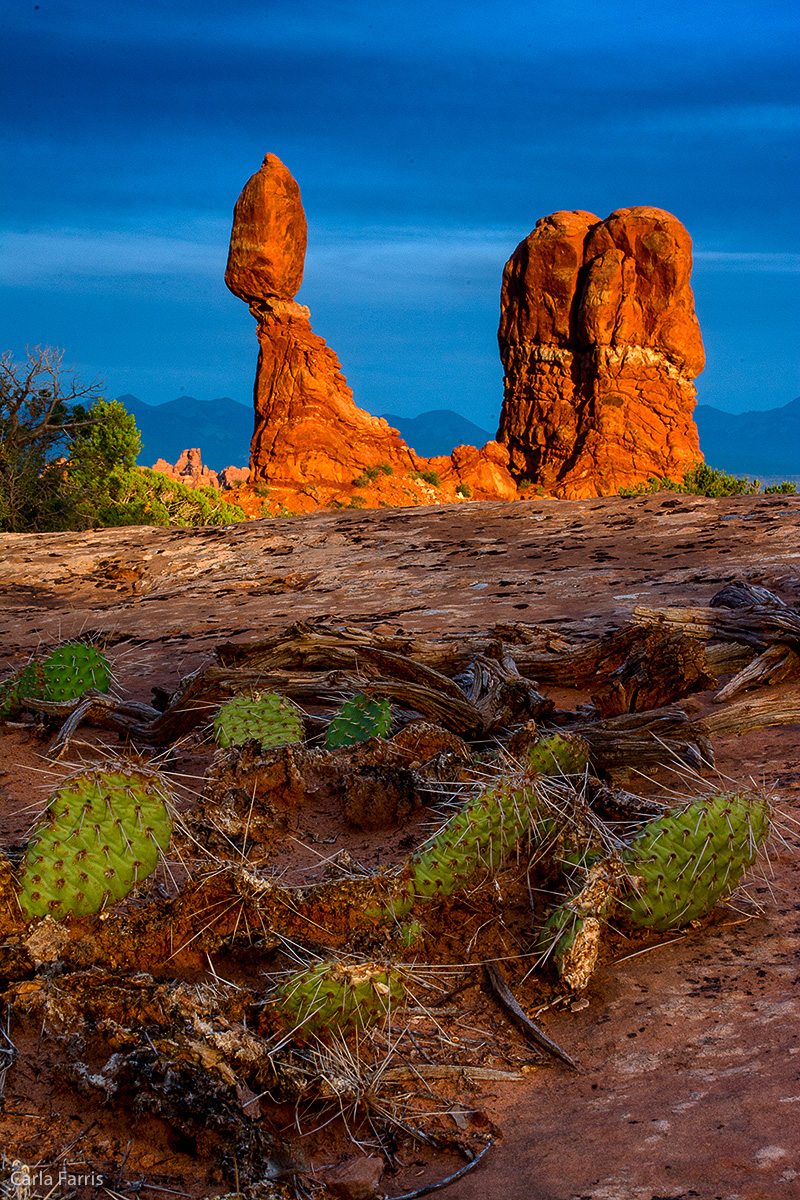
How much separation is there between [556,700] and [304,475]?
37777 mm

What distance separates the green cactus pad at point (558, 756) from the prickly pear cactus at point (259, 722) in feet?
3.04

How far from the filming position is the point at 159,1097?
1.30 metres

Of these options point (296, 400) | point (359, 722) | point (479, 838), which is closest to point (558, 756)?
point (479, 838)

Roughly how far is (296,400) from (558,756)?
4104 cm

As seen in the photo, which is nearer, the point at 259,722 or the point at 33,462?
the point at 259,722

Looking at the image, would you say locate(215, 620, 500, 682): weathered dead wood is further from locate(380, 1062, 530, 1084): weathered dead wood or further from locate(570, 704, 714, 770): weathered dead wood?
locate(380, 1062, 530, 1084): weathered dead wood

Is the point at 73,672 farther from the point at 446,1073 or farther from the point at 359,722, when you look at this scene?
the point at 446,1073

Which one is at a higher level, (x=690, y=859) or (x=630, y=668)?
(x=630, y=668)

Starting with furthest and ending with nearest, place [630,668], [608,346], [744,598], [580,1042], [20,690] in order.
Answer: [608,346] → [744,598] → [20,690] → [630,668] → [580,1042]

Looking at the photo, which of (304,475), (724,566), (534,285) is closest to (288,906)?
(724,566)

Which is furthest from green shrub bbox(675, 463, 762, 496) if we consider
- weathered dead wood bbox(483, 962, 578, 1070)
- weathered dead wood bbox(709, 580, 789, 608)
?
weathered dead wood bbox(483, 962, 578, 1070)

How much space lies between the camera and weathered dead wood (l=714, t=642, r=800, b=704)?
348 cm

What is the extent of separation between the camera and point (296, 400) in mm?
41781

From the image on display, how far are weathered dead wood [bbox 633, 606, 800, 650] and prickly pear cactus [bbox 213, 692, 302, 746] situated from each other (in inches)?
62.4
